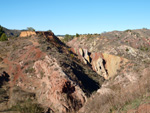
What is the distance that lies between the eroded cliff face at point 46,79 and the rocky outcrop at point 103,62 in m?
6.87

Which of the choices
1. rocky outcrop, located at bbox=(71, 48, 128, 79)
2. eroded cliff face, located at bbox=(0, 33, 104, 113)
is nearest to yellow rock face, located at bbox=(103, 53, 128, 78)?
rocky outcrop, located at bbox=(71, 48, 128, 79)

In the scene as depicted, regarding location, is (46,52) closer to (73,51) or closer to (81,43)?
(73,51)

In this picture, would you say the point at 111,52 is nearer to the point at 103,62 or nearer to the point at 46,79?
the point at 103,62

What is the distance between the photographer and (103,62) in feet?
106

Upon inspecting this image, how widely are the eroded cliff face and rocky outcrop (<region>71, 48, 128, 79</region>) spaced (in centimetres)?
687

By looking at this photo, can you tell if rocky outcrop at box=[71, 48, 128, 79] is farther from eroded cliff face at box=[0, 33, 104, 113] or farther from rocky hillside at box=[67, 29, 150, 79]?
eroded cliff face at box=[0, 33, 104, 113]

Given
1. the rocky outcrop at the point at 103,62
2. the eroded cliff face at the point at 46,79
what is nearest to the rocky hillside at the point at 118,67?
the rocky outcrop at the point at 103,62

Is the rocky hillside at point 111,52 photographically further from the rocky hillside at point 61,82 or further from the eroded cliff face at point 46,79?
the eroded cliff face at point 46,79

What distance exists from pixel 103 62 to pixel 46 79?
1677cm

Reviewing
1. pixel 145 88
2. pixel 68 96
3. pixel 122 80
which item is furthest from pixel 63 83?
pixel 145 88

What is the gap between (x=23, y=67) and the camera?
74.7 ft

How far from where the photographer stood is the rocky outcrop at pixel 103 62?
29892 millimetres

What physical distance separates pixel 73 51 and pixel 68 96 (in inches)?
794

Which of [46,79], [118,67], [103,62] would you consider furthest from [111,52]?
[46,79]
